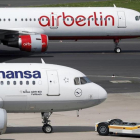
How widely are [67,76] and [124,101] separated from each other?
34.7 ft

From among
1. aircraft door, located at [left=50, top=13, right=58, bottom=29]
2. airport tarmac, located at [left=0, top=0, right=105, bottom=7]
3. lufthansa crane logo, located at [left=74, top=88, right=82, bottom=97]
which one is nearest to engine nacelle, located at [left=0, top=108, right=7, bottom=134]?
lufthansa crane logo, located at [left=74, top=88, right=82, bottom=97]

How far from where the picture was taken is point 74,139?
28.2m

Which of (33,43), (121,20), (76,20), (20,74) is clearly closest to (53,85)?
(20,74)

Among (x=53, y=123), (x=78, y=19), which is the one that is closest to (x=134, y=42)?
(x=78, y=19)

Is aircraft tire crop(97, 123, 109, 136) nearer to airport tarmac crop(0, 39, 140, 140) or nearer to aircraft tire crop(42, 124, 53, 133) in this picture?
airport tarmac crop(0, 39, 140, 140)

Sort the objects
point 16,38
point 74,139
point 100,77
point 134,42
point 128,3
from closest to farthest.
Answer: point 74,139 < point 100,77 < point 16,38 < point 134,42 < point 128,3

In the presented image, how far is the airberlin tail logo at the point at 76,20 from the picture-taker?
5966 centimetres

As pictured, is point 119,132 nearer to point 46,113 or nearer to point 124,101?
point 46,113

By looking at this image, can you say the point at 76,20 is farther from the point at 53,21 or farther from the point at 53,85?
the point at 53,85

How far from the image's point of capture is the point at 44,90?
28.7 m

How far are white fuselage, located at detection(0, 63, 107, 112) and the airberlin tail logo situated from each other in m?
30.5

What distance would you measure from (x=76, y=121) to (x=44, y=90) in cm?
488

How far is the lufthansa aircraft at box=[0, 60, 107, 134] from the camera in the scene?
2848cm

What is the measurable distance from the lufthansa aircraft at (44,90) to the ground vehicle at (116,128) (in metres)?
1.24
